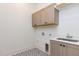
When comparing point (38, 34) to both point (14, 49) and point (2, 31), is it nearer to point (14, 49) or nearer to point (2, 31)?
point (14, 49)

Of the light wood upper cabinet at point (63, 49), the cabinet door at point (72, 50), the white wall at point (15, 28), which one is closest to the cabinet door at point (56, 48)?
the light wood upper cabinet at point (63, 49)

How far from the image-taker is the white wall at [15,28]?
3.93 m

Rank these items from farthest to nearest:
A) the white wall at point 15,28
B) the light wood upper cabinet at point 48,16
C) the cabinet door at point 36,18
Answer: the cabinet door at point 36,18 < the white wall at point 15,28 < the light wood upper cabinet at point 48,16

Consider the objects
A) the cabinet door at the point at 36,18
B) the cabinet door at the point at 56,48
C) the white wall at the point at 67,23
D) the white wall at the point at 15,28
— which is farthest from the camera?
the cabinet door at the point at 36,18

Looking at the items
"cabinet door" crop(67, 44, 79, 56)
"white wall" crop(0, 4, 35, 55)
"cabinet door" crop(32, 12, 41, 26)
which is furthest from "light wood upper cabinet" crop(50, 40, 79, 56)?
"white wall" crop(0, 4, 35, 55)

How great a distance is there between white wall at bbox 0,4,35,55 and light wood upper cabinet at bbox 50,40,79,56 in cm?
193

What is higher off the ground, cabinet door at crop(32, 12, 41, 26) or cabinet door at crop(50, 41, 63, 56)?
cabinet door at crop(32, 12, 41, 26)

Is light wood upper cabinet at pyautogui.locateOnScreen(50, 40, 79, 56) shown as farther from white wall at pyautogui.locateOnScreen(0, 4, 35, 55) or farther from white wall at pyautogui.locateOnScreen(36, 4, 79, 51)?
white wall at pyautogui.locateOnScreen(0, 4, 35, 55)

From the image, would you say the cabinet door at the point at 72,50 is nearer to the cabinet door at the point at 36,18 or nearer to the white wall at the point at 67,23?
the white wall at the point at 67,23

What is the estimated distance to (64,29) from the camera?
345cm

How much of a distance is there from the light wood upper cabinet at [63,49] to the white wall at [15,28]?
1933mm

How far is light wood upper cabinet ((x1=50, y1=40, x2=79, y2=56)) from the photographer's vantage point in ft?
7.53

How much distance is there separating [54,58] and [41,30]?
4.10 metres

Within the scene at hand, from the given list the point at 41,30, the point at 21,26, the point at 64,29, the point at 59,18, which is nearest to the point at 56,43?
the point at 64,29
